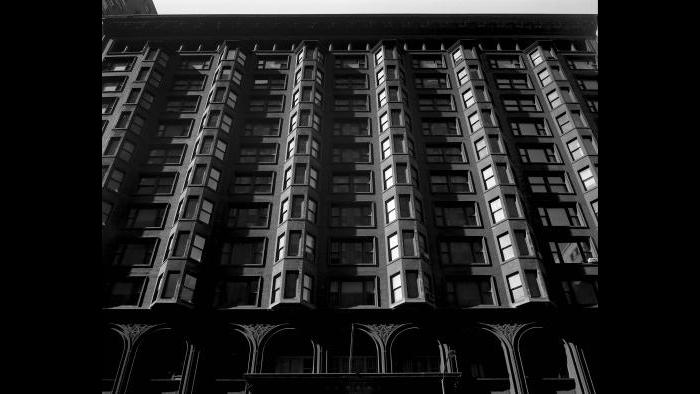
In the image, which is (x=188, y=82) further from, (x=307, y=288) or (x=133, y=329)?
(x=307, y=288)

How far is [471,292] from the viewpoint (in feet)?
114

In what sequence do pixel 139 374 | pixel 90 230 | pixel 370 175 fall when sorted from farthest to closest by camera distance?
pixel 370 175 → pixel 139 374 → pixel 90 230

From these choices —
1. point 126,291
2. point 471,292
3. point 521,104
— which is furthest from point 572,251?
point 126,291

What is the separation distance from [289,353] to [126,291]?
1303 cm

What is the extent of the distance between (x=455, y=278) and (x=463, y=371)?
7.19m

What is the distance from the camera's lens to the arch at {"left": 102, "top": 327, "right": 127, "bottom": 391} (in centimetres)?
3080

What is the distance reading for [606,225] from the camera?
14.6ft

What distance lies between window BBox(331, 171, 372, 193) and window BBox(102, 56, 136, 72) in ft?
98.2

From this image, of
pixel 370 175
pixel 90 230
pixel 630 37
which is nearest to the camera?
pixel 630 37

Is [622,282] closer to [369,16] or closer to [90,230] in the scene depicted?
[90,230]

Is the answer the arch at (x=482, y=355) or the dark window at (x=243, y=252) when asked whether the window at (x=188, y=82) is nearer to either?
the dark window at (x=243, y=252)

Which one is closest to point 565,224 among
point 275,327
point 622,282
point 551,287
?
point 551,287

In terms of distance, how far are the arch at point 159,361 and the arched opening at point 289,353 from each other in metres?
5.60

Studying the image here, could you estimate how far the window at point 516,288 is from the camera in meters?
33.2
